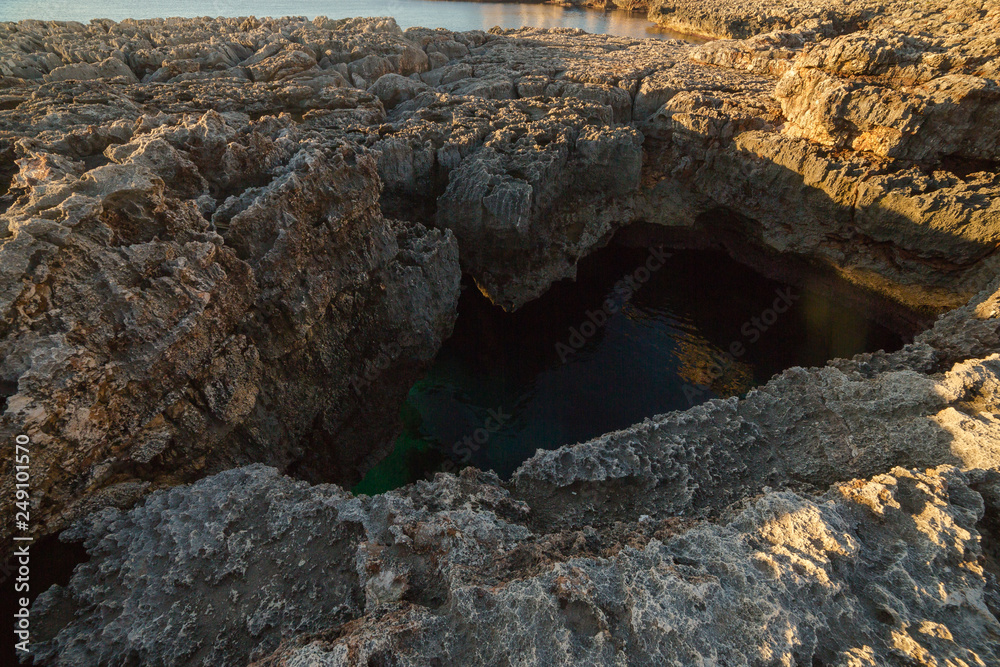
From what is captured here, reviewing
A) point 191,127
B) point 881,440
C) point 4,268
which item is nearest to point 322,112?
point 191,127

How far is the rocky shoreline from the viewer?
13.1ft

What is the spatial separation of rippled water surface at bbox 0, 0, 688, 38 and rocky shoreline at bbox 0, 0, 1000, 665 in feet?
107

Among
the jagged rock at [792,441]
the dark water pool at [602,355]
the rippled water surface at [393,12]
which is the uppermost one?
the rippled water surface at [393,12]

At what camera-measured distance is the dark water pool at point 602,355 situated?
12.7 meters

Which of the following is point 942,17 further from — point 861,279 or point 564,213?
point 564,213

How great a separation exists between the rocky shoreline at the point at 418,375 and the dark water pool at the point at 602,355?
1334 mm

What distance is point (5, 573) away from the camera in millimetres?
5234

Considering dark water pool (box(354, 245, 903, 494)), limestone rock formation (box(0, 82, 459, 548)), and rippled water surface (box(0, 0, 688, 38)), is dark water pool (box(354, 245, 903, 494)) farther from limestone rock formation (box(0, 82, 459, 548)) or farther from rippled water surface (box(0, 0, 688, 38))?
rippled water surface (box(0, 0, 688, 38))

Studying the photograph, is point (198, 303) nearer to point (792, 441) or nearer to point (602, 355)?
point (792, 441)

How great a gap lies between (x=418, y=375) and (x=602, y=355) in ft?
21.2

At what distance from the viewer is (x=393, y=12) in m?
51.8

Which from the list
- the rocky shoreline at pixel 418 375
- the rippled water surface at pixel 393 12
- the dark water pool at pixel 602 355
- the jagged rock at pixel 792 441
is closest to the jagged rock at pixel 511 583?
the rocky shoreline at pixel 418 375

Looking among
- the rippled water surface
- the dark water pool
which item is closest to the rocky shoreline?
the dark water pool

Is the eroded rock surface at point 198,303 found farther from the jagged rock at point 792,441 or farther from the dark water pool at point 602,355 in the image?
the jagged rock at point 792,441
